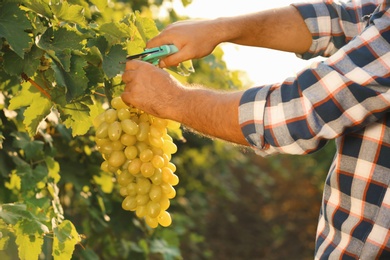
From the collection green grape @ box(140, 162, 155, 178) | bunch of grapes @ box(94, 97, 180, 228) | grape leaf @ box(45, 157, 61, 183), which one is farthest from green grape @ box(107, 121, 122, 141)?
grape leaf @ box(45, 157, 61, 183)

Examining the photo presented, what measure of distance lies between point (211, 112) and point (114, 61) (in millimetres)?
362

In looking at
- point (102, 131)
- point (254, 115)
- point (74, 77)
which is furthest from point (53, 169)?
point (254, 115)

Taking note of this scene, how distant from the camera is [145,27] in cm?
229

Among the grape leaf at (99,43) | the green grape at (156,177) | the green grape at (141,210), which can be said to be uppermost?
the grape leaf at (99,43)

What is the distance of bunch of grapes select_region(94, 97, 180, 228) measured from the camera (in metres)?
2.11

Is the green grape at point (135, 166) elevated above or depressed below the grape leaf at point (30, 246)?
above

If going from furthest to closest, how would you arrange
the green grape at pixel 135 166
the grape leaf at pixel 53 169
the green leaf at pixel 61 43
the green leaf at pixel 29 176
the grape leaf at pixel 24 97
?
1. the grape leaf at pixel 53 169
2. the green leaf at pixel 29 176
3. the grape leaf at pixel 24 97
4. the green grape at pixel 135 166
5. the green leaf at pixel 61 43

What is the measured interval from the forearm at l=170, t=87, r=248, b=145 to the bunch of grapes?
15cm

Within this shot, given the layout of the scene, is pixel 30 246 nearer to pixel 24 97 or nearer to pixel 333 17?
pixel 24 97

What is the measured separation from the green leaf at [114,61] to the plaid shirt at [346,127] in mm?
417

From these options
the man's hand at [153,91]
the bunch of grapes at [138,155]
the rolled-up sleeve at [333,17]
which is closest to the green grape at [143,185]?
the bunch of grapes at [138,155]

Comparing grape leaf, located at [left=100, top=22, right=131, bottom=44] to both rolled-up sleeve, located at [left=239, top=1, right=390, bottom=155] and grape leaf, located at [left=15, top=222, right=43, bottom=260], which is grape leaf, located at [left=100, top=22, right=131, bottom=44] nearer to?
rolled-up sleeve, located at [left=239, top=1, right=390, bottom=155]

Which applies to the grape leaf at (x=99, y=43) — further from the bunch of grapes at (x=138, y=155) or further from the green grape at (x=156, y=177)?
the green grape at (x=156, y=177)

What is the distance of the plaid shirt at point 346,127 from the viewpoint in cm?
187
